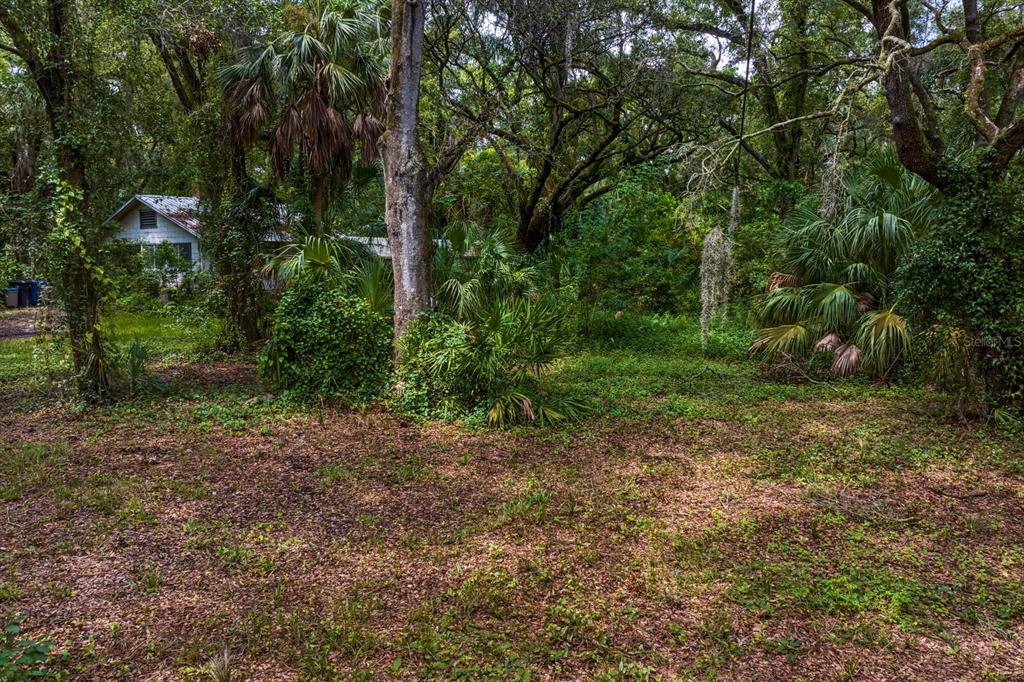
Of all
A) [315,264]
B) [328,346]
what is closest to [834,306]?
[328,346]

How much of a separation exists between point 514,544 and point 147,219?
843 inches

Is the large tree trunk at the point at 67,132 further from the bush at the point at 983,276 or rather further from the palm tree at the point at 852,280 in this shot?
the bush at the point at 983,276

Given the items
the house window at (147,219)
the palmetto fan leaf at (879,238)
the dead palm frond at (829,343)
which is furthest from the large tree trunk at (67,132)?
the house window at (147,219)

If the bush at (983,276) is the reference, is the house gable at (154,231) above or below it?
above

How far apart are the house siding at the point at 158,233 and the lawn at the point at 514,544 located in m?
14.7

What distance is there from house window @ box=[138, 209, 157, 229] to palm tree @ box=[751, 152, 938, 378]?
64.6ft

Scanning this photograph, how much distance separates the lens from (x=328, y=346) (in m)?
6.95

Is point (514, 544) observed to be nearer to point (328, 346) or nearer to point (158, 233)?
point (328, 346)

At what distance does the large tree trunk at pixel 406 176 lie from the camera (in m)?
6.89

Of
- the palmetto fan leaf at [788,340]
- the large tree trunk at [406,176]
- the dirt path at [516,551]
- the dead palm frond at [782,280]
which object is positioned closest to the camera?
the dirt path at [516,551]

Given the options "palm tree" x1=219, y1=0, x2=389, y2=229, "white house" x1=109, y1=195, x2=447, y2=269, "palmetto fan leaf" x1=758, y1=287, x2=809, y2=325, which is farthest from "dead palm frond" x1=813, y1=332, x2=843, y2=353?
"white house" x1=109, y1=195, x2=447, y2=269

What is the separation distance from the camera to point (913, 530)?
4.07 metres

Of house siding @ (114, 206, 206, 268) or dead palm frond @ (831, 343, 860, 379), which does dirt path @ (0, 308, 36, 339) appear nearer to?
house siding @ (114, 206, 206, 268)

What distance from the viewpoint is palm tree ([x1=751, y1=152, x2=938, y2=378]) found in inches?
310
